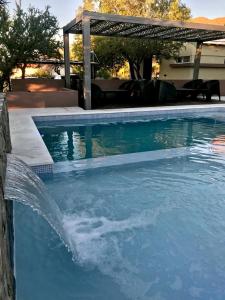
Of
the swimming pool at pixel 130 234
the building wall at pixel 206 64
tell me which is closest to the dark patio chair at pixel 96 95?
the swimming pool at pixel 130 234

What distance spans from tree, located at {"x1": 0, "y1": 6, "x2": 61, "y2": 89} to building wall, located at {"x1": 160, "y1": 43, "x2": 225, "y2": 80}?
33.4 feet

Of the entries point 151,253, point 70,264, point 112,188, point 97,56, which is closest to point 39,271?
point 70,264

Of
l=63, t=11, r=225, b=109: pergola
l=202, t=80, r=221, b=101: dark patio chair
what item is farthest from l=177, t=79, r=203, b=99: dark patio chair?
l=63, t=11, r=225, b=109: pergola

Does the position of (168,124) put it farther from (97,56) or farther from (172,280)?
(97,56)

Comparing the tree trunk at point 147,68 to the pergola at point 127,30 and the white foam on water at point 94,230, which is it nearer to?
the pergola at point 127,30

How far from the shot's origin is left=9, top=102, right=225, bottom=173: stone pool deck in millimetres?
Answer: 4621

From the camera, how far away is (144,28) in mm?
11633

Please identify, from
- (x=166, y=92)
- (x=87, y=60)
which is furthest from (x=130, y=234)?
(x=166, y=92)

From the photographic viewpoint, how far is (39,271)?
2.82 metres

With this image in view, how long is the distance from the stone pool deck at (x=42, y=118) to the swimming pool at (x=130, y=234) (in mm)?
444

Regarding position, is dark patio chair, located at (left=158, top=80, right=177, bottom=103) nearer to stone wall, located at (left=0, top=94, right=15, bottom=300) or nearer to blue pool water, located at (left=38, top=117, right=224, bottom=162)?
blue pool water, located at (left=38, top=117, right=224, bottom=162)

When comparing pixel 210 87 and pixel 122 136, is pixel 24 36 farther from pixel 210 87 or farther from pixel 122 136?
pixel 210 87

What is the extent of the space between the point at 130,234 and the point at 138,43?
574 inches

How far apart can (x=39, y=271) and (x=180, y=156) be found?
13.5ft
